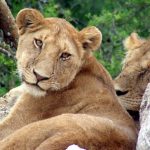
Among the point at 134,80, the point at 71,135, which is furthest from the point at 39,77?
the point at 134,80

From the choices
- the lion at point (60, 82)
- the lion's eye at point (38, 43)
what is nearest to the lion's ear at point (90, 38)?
the lion at point (60, 82)

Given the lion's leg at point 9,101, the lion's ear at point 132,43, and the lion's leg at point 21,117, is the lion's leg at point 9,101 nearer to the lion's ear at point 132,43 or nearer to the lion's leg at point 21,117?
the lion's leg at point 21,117

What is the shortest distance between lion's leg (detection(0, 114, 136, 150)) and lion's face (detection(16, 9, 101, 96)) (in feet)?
1.64

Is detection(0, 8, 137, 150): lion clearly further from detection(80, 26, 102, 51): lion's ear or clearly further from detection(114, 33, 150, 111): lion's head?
detection(114, 33, 150, 111): lion's head

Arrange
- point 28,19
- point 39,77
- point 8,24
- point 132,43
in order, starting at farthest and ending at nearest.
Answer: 1. point 8,24
2. point 132,43
3. point 28,19
4. point 39,77

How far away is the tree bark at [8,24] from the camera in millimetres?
8188

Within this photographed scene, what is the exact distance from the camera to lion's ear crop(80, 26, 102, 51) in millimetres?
6777

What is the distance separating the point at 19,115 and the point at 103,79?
689 mm

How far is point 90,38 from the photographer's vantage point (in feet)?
22.3

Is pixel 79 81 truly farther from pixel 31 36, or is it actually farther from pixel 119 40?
pixel 119 40

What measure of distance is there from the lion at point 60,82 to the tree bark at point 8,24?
4.60 feet

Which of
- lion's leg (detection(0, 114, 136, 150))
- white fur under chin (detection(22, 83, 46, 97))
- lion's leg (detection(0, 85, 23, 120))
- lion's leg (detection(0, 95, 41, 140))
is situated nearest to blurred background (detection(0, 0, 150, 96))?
lion's leg (detection(0, 85, 23, 120))

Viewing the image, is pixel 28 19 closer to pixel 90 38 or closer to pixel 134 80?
pixel 90 38

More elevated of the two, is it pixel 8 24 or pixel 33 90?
pixel 33 90
